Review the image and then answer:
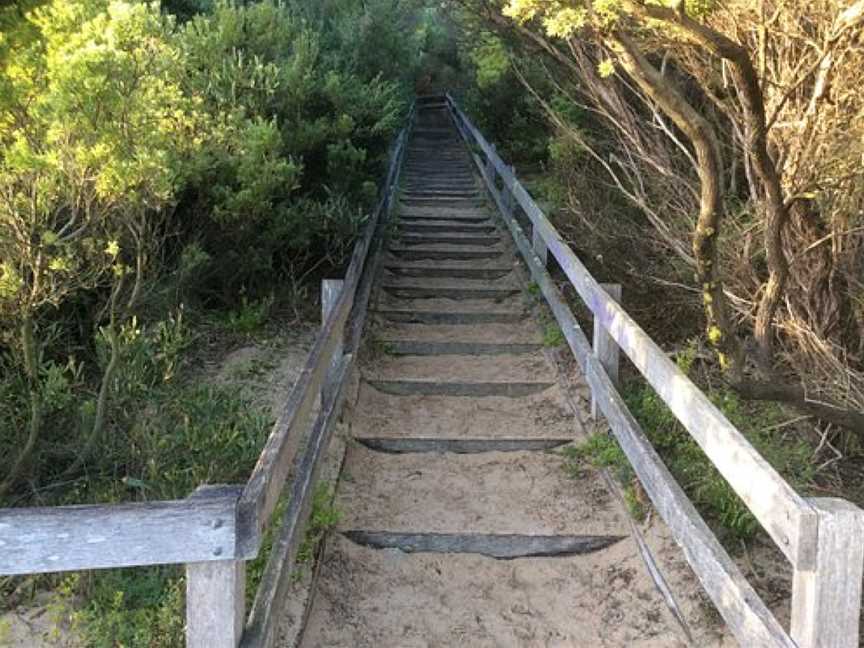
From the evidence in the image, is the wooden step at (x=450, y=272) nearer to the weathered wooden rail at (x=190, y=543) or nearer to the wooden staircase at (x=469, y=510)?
the wooden staircase at (x=469, y=510)

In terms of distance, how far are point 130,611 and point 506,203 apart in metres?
8.37

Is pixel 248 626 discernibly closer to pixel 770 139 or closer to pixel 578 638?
pixel 578 638

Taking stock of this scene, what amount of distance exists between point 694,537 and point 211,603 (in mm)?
1832

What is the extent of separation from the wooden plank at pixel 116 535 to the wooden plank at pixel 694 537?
64.5 inches

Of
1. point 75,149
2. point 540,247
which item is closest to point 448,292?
point 540,247

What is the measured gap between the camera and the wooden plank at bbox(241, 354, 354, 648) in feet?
9.91

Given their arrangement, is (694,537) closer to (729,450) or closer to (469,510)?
(729,450)

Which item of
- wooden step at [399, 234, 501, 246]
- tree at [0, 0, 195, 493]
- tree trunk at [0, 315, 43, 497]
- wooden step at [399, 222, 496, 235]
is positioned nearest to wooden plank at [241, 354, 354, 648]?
tree at [0, 0, 195, 493]

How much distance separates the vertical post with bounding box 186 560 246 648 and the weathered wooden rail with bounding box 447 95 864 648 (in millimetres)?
1592

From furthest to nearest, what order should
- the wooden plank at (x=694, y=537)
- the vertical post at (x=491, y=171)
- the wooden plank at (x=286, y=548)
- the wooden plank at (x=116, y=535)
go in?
the vertical post at (x=491, y=171), the wooden plank at (x=286, y=548), the wooden plank at (x=694, y=537), the wooden plank at (x=116, y=535)

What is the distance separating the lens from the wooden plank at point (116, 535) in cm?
237

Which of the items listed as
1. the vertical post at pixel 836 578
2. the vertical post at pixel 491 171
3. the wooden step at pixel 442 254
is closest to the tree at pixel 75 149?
the vertical post at pixel 836 578

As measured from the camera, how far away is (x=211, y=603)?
2607 millimetres

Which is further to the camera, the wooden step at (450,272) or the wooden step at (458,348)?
the wooden step at (450,272)
